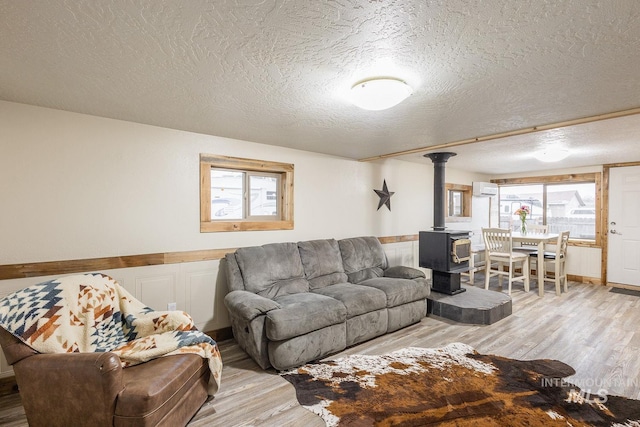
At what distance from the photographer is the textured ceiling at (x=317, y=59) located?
128 centimetres

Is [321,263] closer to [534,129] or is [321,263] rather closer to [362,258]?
[362,258]

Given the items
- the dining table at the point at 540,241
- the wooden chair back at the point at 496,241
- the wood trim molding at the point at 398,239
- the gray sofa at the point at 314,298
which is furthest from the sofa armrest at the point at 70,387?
the dining table at the point at 540,241

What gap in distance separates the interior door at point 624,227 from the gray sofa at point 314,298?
4.23 meters

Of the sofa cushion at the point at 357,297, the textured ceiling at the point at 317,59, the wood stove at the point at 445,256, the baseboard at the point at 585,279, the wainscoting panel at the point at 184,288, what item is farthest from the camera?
the baseboard at the point at 585,279

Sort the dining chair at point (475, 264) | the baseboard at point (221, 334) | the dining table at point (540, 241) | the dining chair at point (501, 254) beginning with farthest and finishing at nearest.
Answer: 1. the dining chair at point (475, 264)
2. the dining chair at point (501, 254)
3. the dining table at point (540, 241)
4. the baseboard at point (221, 334)

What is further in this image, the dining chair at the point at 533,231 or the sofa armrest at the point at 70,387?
the dining chair at the point at 533,231

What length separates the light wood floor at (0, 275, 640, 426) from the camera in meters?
2.11

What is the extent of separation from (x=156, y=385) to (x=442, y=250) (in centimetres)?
361

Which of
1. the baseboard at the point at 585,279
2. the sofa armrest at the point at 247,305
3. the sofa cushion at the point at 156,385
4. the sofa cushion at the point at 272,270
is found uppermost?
the sofa cushion at the point at 272,270

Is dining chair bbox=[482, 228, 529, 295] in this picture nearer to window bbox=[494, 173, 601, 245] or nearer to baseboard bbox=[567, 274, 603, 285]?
baseboard bbox=[567, 274, 603, 285]

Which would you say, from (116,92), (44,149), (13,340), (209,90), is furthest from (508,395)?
(44,149)

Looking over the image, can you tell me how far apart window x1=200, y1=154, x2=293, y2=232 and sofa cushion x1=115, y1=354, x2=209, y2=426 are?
154cm

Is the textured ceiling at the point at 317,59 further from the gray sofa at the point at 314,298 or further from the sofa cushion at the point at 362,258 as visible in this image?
the sofa cushion at the point at 362,258

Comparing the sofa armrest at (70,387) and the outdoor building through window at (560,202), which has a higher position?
the outdoor building through window at (560,202)
